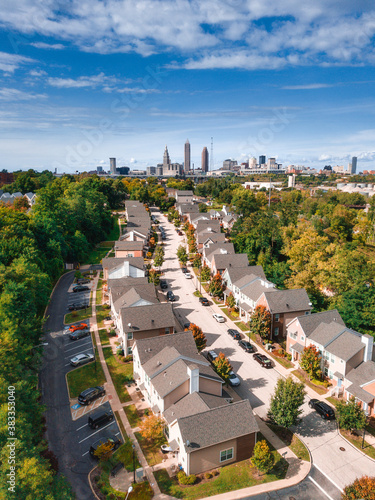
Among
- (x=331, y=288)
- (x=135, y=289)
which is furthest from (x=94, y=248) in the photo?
(x=331, y=288)

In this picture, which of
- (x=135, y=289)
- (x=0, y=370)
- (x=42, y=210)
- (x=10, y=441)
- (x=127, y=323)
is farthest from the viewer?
(x=42, y=210)

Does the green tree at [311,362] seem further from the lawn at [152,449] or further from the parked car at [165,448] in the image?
the parked car at [165,448]

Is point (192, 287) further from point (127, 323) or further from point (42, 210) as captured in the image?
point (42, 210)

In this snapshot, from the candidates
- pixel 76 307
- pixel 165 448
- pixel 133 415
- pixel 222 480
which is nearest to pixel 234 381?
pixel 133 415

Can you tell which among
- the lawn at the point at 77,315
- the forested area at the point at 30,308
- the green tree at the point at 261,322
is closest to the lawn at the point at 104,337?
the lawn at the point at 77,315

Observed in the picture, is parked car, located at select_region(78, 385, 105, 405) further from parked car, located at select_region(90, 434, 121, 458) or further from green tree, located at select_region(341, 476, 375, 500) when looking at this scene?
green tree, located at select_region(341, 476, 375, 500)

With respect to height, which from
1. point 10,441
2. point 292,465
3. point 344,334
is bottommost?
point 292,465
